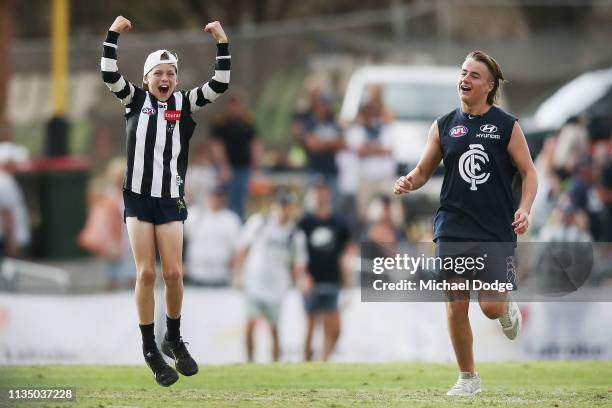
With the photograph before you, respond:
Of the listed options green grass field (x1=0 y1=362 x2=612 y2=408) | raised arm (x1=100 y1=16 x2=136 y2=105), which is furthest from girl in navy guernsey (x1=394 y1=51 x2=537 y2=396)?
raised arm (x1=100 y1=16 x2=136 y2=105)

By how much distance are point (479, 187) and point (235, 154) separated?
11.1 meters

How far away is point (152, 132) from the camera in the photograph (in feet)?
31.9

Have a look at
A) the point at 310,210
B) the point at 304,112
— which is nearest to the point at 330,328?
the point at 310,210

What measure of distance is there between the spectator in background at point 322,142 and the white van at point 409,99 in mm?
660

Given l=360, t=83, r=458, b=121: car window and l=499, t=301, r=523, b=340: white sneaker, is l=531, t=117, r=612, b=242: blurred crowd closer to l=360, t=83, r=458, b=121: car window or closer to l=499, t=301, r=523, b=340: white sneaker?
l=360, t=83, r=458, b=121: car window

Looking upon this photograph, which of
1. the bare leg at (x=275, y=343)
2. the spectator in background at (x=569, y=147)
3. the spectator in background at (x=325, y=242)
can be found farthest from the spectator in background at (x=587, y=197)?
the bare leg at (x=275, y=343)

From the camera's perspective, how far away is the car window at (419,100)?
69.1ft

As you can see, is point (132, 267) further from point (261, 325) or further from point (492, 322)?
point (492, 322)

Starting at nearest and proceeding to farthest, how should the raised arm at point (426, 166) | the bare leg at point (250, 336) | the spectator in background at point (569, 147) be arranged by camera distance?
the raised arm at point (426, 166), the bare leg at point (250, 336), the spectator in background at point (569, 147)

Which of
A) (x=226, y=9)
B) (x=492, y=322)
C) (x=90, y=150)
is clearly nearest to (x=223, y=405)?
(x=492, y=322)

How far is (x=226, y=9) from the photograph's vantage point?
118ft

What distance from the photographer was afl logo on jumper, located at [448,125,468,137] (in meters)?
9.76

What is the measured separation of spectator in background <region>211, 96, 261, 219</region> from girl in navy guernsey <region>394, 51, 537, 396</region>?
10767mm

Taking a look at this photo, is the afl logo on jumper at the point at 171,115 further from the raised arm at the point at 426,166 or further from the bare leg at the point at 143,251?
the raised arm at the point at 426,166
